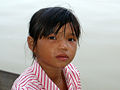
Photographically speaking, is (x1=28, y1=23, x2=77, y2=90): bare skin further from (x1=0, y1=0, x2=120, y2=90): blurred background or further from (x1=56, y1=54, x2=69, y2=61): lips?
(x1=0, y1=0, x2=120, y2=90): blurred background

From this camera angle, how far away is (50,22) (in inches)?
22.9

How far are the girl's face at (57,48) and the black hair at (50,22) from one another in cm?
1

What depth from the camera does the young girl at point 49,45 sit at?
568 mm

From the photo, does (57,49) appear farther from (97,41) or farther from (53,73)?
(97,41)

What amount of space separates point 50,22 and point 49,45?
0.06 metres

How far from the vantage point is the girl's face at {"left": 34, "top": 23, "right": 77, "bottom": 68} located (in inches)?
22.2

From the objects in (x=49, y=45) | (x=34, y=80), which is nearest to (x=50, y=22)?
(x=49, y=45)

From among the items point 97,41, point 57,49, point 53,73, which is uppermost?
point 57,49

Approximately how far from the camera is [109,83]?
1248 millimetres

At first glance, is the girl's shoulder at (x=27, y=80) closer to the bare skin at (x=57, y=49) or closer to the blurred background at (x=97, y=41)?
the bare skin at (x=57, y=49)

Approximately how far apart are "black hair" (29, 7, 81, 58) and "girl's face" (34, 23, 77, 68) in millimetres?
14

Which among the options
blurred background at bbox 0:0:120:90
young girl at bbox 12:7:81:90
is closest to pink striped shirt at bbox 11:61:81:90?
young girl at bbox 12:7:81:90

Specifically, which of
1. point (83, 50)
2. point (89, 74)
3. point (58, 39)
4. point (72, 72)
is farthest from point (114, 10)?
point (58, 39)

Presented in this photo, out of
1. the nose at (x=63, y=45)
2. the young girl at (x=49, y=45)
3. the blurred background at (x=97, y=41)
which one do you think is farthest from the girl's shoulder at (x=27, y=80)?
the blurred background at (x=97, y=41)
